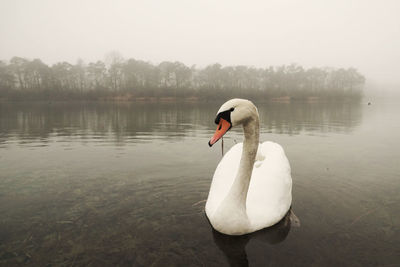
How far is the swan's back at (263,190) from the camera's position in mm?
3848

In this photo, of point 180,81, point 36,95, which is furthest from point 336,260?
point 180,81

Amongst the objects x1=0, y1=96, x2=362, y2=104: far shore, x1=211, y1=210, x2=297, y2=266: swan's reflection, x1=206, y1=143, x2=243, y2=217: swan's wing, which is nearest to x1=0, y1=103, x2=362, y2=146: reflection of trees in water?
x1=206, y1=143, x2=243, y2=217: swan's wing

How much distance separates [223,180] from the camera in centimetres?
459

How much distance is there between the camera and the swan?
330 cm

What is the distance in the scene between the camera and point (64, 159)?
8516 mm

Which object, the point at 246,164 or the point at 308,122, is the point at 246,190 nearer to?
the point at 246,164

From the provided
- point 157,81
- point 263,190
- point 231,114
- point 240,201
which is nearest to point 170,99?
point 157,81

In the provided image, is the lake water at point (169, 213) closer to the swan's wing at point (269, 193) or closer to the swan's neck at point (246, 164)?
the swan's wing at point (269, 193)

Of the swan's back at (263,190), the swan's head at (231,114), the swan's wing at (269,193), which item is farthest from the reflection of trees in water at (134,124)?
the swan's head at (231,114)

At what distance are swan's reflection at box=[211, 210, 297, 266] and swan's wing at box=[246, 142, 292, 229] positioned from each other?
191mm

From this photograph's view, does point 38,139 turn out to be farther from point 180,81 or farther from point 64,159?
point 180,81

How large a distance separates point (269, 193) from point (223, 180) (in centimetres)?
88

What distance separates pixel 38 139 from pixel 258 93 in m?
59.4

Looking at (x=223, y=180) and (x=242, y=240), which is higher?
(x=223, y=180)
